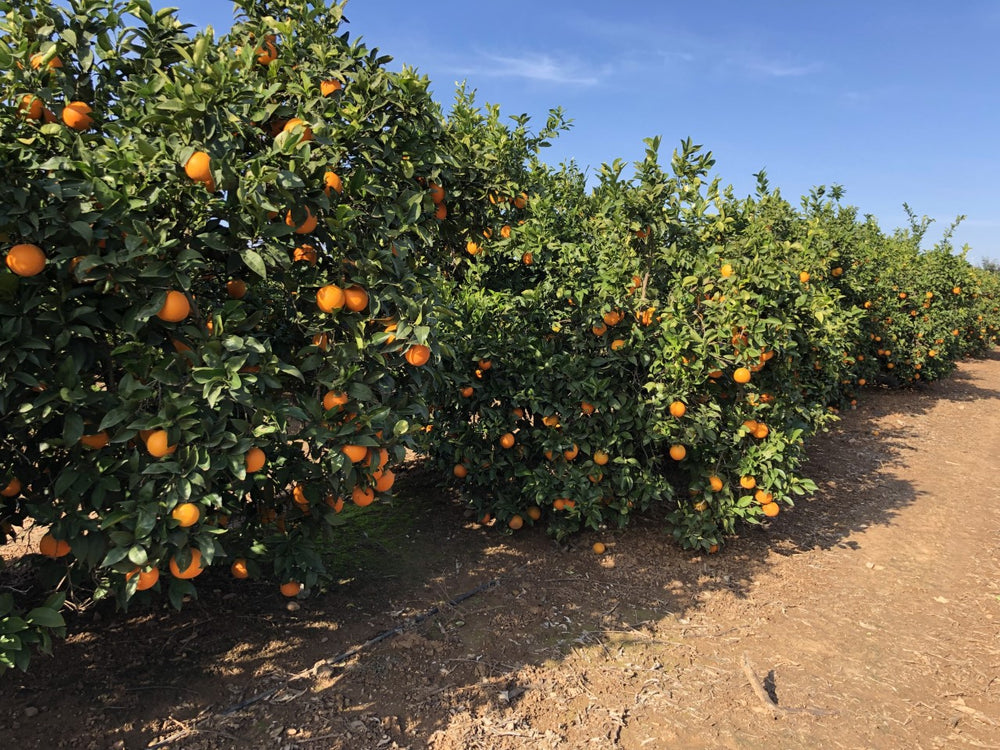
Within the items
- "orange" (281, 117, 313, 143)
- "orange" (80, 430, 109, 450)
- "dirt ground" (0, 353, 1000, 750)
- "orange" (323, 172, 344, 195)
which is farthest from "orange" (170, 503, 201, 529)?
"orange" (281, 117, 313, 143)

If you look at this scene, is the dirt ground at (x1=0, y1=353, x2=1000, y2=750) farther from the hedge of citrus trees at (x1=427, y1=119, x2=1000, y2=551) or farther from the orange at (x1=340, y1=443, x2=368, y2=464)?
the orange at (x1=340, y1=443, x2=368, y2=464)

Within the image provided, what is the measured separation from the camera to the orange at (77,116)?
2.32 metres

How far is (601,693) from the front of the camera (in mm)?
2902

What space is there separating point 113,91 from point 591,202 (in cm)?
360

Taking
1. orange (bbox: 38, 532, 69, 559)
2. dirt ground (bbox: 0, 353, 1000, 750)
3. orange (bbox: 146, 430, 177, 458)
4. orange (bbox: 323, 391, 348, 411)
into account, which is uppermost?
orange (bbox: 323, 391, 348, 411)

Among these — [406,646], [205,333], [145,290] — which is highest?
[145,290]

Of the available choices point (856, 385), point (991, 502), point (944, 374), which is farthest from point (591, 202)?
point (944, 374)

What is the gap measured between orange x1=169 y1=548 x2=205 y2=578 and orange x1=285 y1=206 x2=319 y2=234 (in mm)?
1166

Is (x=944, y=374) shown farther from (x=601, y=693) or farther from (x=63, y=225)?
(x=63, y=225)

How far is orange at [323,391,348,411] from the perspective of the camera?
93.0 inches

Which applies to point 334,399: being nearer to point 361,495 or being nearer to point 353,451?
point 353,451

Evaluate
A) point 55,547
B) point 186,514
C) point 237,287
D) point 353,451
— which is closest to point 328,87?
point 237,287

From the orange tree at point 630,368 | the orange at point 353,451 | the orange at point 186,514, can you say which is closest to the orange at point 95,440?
the orange at point 186,514

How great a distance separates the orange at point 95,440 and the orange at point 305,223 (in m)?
0.95
